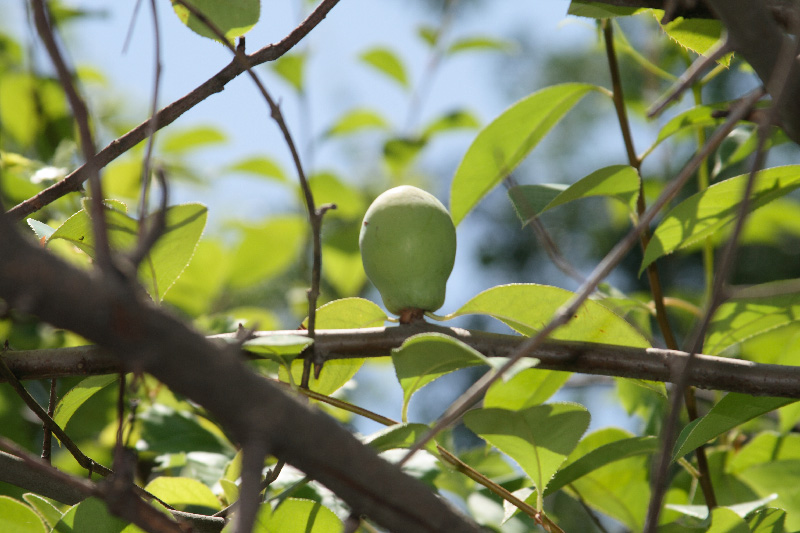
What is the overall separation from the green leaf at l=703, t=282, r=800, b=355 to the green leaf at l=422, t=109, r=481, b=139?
1.10 m

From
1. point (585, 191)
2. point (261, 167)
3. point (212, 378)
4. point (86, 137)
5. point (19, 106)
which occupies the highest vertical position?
point (261, 167)

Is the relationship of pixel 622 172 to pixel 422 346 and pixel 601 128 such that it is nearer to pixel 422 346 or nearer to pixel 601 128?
pixel 422 346

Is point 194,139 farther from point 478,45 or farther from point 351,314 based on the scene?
point 351,314

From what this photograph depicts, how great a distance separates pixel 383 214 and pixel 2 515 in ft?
1.26

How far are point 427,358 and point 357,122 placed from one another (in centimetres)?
127

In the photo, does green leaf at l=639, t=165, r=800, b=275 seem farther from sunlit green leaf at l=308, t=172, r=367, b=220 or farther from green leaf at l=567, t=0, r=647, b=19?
sunlit green leaf at l=308, t=172, r=367, b=220

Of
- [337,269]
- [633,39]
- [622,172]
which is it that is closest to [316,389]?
[622,172]

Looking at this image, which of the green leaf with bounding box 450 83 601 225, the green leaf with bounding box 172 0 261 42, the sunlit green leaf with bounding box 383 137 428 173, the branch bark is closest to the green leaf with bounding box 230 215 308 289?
the sunlit green leaf with bounding box 383 137 428 173

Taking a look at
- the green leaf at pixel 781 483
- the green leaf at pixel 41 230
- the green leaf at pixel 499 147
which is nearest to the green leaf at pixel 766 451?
the green leaf at pixel 781 483

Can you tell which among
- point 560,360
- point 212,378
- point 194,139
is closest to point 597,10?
point 560,360

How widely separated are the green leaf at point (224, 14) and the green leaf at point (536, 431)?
0.39 metres

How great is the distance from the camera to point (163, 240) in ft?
1.97

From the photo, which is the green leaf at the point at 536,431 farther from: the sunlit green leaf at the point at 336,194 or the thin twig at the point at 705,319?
the sunlit green leaf at the point at 336,194

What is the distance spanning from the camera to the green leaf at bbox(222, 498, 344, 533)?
0.55 meters
